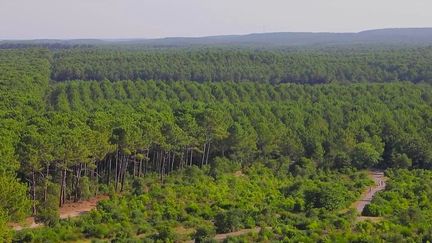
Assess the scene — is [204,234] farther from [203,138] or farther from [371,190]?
[203,138]

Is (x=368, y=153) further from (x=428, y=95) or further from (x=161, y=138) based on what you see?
(x=428, y=95)

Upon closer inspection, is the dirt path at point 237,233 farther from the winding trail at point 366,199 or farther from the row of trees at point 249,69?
the row of trees at point 249,69

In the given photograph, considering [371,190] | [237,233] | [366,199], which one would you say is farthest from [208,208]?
[371,190]

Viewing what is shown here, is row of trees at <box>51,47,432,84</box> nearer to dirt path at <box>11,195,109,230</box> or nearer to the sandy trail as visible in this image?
the sandy trail

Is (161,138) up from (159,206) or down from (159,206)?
up

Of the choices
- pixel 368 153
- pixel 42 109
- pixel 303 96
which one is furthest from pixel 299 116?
pixel 42 109

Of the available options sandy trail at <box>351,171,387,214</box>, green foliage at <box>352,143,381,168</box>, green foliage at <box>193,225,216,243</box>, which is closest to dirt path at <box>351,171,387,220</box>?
sandy trail at <box>351,171,387,214</box>
